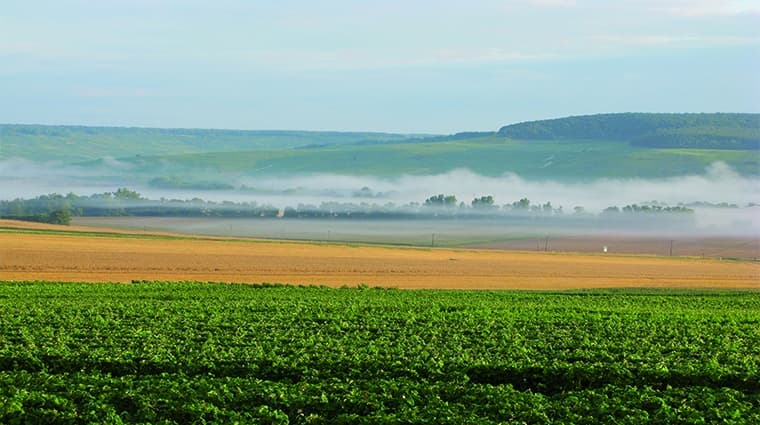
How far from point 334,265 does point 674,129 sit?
130 metres

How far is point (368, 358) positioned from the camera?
1983cm

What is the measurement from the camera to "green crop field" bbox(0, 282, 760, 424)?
16.4 m

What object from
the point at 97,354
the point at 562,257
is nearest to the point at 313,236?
the point at 562,257

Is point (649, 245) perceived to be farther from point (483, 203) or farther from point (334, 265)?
point (483, 203)

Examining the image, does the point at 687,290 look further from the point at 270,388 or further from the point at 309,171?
the point at 309,171

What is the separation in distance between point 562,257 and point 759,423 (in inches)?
2155

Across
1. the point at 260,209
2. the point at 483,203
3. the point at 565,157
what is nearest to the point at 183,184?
the point at 260,209

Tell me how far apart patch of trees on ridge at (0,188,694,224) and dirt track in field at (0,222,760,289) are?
2866 centimetres

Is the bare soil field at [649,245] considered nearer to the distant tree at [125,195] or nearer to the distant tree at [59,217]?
the distant tree at [59,217]

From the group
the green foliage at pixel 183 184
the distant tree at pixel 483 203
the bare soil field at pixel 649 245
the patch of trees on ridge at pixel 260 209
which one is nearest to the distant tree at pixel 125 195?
the patch of trees on ridge at pixel 260 209

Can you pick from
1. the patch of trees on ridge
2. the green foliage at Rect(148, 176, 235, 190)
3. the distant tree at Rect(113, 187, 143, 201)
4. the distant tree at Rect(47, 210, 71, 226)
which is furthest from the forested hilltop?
the distant tree at Rect(47, 210, 71, 226)

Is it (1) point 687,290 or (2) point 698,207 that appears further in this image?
(2) point 698,207

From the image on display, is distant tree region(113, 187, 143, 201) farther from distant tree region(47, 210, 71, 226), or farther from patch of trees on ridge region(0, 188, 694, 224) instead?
distant tree region(47, 210, 71, 226)

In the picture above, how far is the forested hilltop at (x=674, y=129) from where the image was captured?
6550 inches
